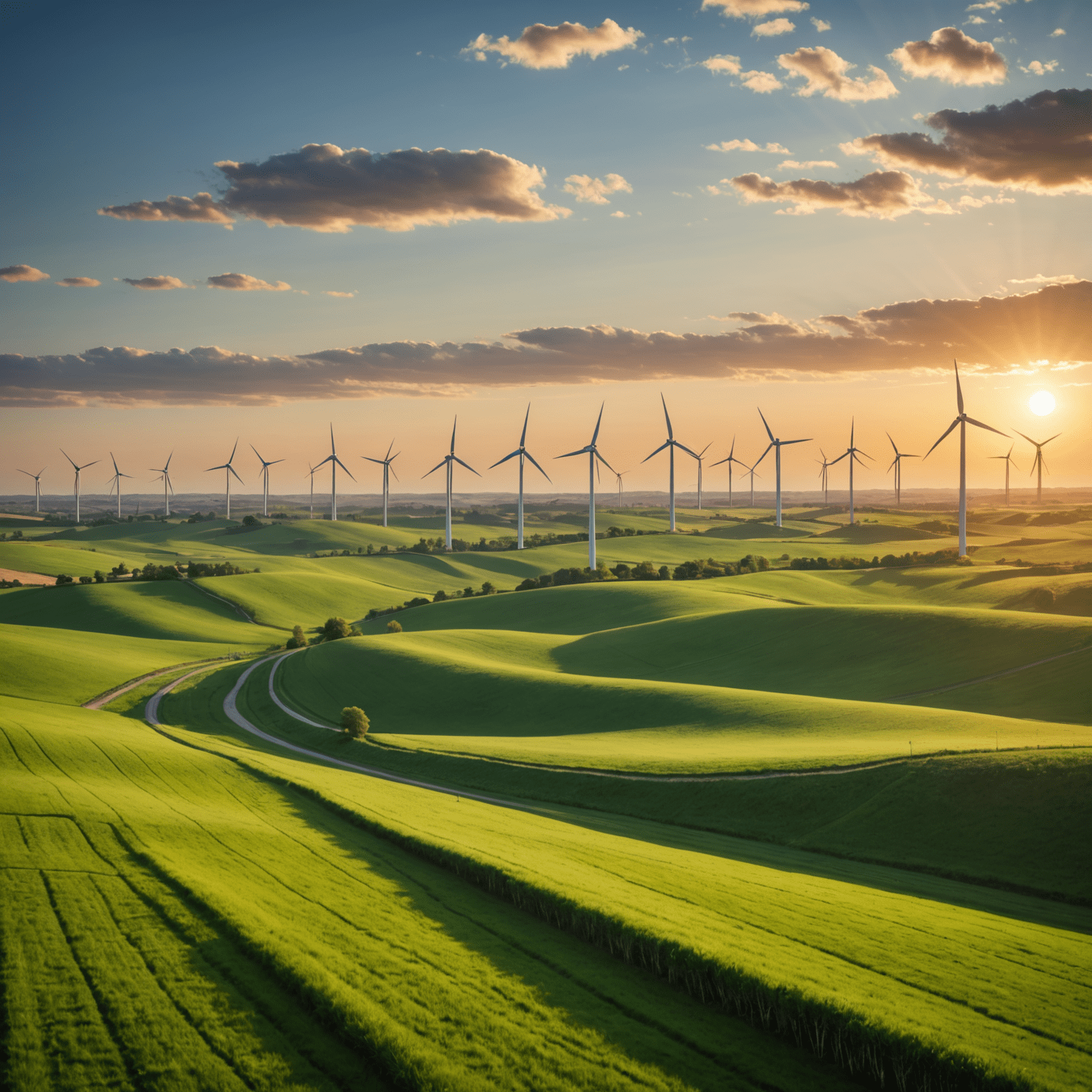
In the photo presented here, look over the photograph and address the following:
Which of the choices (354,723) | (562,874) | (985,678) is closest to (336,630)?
(354,723)

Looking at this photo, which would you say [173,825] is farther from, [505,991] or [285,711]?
[285,711]

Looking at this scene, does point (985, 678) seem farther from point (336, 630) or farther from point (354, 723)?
point (336, 630)

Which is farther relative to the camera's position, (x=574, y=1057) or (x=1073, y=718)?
(x=1073, y=718)

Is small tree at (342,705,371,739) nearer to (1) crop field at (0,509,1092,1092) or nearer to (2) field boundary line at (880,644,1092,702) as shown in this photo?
(1) crop field at (0,509,1092,1092)

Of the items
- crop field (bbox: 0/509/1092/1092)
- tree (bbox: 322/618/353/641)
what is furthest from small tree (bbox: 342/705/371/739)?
tree (bbox: 322/618/353/641)

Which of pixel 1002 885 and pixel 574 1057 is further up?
pixel 574 1057

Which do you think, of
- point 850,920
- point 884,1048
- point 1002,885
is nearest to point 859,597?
point 1002,885

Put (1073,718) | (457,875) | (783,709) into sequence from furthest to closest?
(783,709) < (1073,718) < (457,875)
